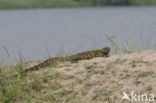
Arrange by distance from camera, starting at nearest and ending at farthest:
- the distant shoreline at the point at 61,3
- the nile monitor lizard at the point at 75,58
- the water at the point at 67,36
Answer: the nile monitor lizard at the point at 75,58
the water at the point at 67,36
the distant shoreline at the point at 61,3

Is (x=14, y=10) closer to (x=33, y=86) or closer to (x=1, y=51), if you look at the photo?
(x=1, y=51)

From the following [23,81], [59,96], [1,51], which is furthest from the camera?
[1,51]

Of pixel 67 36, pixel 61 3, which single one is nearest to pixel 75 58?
pixel 67 36

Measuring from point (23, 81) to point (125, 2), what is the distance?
78.0 metres

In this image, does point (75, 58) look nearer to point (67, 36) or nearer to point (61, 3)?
point (67, 36)

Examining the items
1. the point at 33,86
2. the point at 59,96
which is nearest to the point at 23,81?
the point at 33,86

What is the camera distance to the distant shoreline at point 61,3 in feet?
236

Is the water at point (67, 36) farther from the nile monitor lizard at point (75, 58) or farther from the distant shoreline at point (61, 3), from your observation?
the distant shoreline at point (61, 3)

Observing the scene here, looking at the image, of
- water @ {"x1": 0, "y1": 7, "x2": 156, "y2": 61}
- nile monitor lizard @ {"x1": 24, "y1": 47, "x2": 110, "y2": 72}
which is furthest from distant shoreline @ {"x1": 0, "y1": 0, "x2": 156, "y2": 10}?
nile monitor lizard @ {"x1": 24, "y1": 47, "x2": 110, "y2": 72}

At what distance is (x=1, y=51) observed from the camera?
14305 mm

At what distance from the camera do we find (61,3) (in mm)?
80500

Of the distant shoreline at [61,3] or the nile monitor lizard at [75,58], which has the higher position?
the nile monitor lizard at [75,58]

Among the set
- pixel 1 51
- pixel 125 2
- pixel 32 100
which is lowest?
pixel 125 2

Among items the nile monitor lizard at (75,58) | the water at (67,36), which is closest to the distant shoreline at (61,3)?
the water at (67,36)
